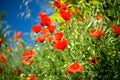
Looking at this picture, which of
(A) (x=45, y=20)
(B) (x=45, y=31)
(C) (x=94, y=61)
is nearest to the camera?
(C) (x=94, y=61)

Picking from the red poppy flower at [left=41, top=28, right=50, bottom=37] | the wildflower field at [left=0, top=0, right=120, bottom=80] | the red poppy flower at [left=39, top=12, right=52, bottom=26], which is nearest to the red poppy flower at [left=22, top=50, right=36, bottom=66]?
the wildflower field at [left=0, top=0, right=120, bottom=80]

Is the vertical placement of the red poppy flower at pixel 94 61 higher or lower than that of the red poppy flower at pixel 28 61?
lower

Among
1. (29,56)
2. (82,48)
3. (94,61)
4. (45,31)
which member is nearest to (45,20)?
(45,31)

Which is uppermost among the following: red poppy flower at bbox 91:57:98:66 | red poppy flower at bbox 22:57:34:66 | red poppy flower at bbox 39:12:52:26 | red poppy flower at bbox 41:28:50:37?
red poppy flower at bbox 39:12:52:26

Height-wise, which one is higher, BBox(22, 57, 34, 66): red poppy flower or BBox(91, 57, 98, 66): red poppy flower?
BBox(22, 57, 34, 66): red poppy flower

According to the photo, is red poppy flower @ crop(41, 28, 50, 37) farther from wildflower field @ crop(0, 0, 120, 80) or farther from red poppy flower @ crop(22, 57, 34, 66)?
red poppy flower @ crop(22, 57, 34, 66)

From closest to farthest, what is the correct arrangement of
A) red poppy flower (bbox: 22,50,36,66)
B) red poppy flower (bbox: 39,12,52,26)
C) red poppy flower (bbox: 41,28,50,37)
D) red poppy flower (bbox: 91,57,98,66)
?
1. red poppy flower (bbox: 91,57,98,66)
2. red poppy flower (bbox: 39,12,52,26)
3. red poppy flower (bbox: 41,28,50,37)
4. red poppy flower (bbox: 22,50,36,66)

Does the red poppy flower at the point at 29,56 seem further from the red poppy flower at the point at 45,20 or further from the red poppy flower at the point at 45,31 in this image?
the red poppy flower at the point at 45,20

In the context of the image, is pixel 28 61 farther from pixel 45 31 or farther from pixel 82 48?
pixel 82 48

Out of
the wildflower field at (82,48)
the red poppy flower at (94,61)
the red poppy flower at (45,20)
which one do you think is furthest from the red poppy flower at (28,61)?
the red poppy flower at (94,61)

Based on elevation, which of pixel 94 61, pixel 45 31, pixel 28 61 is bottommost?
pixel 94 61

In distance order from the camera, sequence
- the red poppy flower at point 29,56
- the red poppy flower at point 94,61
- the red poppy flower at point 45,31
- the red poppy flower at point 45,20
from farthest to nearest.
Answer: the red poppy flower at point 29,56, the red poppy flower at point 45,31, the red poppy flower at point 45,20, the red poppy flower at point 94,61

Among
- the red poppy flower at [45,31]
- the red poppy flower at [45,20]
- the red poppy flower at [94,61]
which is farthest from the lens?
the red poppy flower at [45,31]

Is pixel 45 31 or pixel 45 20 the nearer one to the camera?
pixel 45 20
